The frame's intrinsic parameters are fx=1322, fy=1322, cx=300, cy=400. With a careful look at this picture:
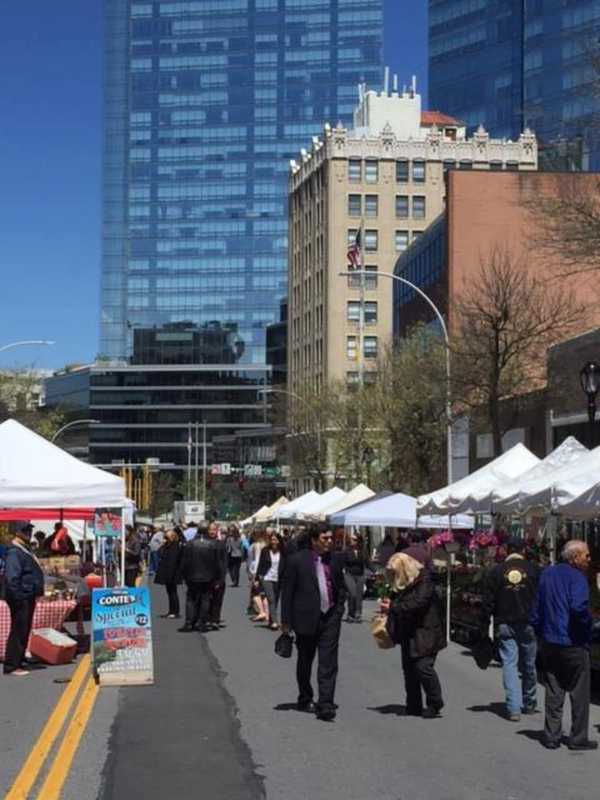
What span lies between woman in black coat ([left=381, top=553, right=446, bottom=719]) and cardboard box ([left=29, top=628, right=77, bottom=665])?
6.17 meters

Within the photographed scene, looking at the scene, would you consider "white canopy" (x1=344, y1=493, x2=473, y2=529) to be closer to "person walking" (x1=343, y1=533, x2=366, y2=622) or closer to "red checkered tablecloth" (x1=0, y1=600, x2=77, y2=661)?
"person walking" (x1=343, y1=533, x2=366, y2=622)

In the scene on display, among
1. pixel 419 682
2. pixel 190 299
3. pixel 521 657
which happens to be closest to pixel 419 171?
pixel 190 299

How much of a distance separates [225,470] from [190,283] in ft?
289

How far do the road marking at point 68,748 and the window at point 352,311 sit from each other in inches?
3862

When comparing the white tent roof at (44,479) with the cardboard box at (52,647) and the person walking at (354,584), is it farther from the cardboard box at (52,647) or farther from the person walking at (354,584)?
the person walking at (354,584)

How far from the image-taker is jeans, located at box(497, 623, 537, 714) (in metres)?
12.5

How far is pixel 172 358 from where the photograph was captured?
172625mm

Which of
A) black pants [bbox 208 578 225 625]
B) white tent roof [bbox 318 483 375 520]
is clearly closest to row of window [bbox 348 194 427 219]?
white tent roof [bbox 318 483 375 520]

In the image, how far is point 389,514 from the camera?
96.8ft

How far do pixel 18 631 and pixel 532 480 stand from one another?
24.9ft

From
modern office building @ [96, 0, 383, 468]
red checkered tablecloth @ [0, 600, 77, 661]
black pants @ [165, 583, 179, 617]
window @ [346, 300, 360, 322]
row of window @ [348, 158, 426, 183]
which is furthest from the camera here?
modern office building @ [96, 0, 383, 468]

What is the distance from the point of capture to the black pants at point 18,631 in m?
15.5

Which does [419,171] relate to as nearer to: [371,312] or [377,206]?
[377,206]

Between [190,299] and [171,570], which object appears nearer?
[171,570]
